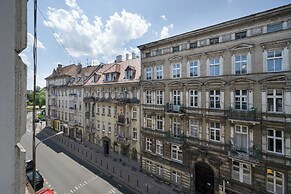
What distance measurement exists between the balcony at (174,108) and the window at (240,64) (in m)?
5.98

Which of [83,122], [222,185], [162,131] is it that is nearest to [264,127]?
[222,185]

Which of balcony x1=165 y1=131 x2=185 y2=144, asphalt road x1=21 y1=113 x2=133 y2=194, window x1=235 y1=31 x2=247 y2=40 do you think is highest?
window x1=235 y1=31 x2=247 y2=40

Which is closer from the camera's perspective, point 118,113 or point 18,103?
point 18,103

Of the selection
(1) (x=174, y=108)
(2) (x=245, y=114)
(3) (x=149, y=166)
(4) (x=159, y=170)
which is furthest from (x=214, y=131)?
(3) (x=149, y=166)

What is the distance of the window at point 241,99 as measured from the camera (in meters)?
14.4

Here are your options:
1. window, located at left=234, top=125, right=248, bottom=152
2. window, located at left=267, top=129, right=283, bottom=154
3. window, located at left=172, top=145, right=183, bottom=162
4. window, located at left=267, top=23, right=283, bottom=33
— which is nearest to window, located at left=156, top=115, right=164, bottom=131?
window, located at left=172, top=145, right=183, bottom=162

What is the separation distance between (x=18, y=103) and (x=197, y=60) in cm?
1741

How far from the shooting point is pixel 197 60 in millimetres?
17266

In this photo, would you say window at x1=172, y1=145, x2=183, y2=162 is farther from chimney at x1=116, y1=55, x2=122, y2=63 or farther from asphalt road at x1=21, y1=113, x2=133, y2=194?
chimney at x1=116, y1=55, x2=122, y2=63

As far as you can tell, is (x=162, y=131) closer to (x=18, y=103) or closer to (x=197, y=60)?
(x=197, y=60)

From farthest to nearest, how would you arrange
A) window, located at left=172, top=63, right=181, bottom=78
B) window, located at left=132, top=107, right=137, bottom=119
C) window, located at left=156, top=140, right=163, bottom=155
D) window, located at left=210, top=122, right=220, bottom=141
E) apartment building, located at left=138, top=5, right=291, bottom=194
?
window, located at left=132, top=107, right=137, bottom=119, window, located at left=156, top=140, right=163, bottom=155, window, located at left=172, top=63, right=181, bottom=78, window, located at left=210, top=122, right=220, bottom=141, apartment building, located at left=138, top=5, right=291, bottom=194

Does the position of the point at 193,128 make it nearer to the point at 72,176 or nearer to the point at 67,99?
the point at 72,176

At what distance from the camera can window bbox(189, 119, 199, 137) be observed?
17.4m

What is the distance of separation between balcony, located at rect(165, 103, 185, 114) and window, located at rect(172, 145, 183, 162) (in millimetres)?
3818
